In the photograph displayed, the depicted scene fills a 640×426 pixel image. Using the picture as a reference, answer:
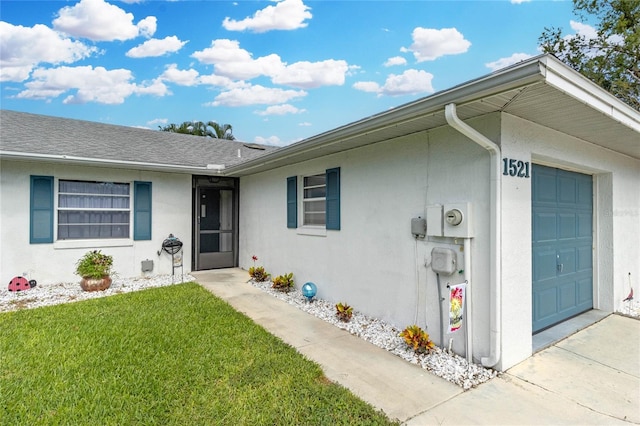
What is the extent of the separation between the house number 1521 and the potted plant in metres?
→ 7.04

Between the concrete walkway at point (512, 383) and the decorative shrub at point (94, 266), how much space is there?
4023mm

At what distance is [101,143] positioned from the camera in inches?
296

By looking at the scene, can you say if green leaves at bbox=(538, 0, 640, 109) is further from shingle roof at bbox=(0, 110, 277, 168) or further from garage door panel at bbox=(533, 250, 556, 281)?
shingle roof at bbox=(0, 110, 277, 168)

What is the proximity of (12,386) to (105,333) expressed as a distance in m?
1.21

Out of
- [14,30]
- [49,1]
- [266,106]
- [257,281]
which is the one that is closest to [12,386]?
[257,281]

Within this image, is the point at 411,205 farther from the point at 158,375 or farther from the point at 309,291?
the point at 158,375

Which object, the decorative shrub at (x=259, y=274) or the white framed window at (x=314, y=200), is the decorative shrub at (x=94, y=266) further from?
the white framed window at (x=314, y=200)

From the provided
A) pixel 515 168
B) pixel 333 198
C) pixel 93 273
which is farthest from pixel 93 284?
pixel 515 168

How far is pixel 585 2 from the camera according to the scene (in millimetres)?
10844

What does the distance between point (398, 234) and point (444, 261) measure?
841mm

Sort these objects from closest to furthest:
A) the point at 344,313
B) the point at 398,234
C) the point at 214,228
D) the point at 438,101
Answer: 1. the point at 438,101
2. the point at 398,234
3. the point at 344,313
4. the point at 214,228

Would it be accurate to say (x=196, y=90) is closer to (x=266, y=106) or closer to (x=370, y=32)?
(x=266, y=106)

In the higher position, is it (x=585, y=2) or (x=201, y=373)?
(x=585, y=2)

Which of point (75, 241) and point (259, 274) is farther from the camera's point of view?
point (259, 274)
